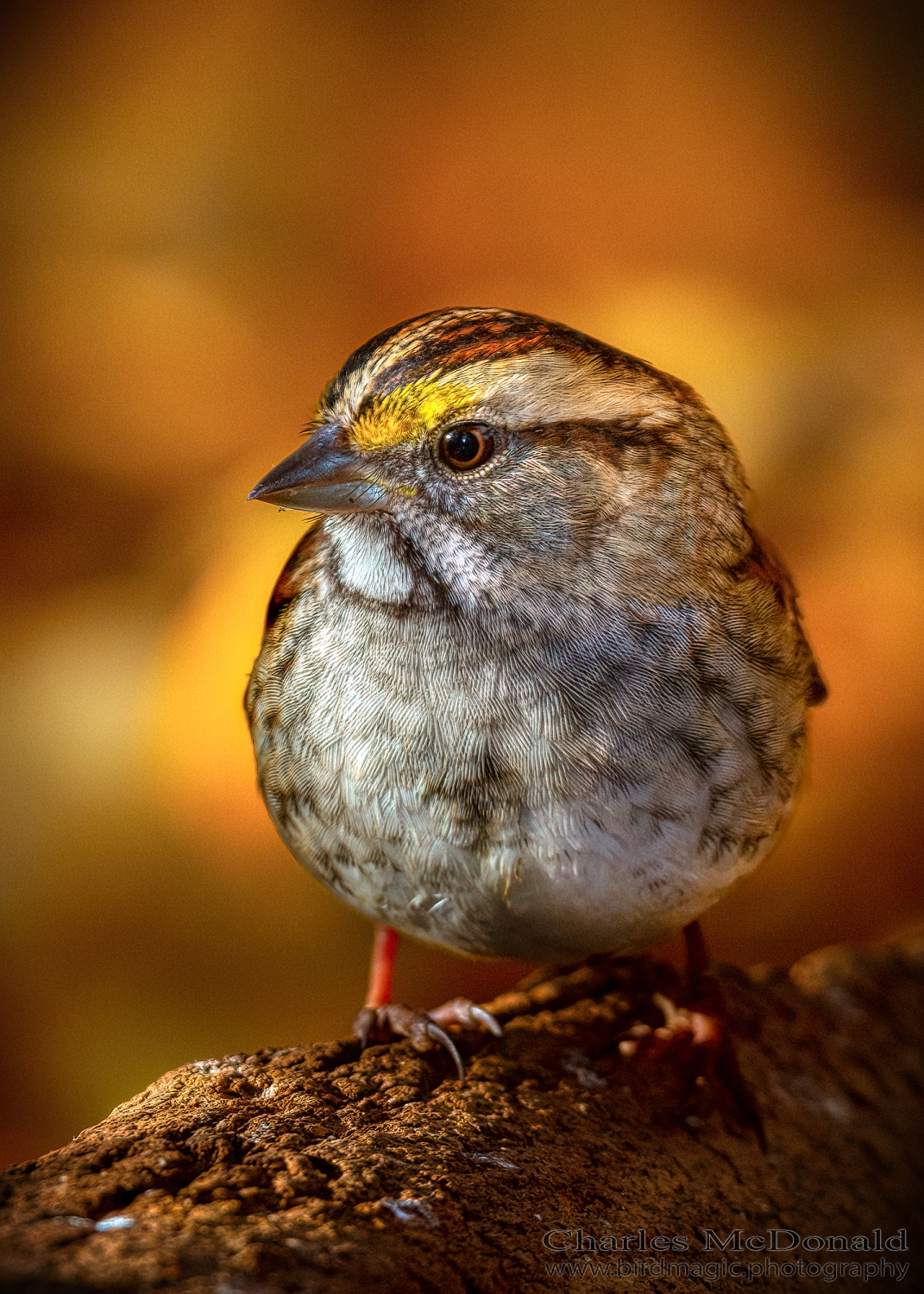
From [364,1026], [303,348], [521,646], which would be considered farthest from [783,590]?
[303,348]

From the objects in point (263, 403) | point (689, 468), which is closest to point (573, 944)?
point (689, 468)

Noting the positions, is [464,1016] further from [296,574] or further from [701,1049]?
[296,574]

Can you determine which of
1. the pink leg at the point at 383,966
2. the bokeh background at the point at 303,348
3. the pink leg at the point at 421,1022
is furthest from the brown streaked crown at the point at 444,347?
the bokeh background at the point at 303,348

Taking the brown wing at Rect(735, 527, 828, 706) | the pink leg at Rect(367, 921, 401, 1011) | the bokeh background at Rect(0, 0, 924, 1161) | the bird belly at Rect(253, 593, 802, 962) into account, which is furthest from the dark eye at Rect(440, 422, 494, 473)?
the bokeh background at Rect(0, 0, 924, 1161)

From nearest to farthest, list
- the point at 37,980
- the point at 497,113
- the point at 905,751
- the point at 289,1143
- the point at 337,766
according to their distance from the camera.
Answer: the point at 289,1143
the point at 337,766
the point at 37,980
the point at 497,113
the point at 905,751

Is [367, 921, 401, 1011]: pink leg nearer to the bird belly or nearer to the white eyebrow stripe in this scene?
the bird belly

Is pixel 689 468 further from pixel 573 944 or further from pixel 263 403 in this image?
pixel 263 403

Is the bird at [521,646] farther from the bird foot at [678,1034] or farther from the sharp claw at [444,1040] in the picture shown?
the bird foot at [678,1034]
